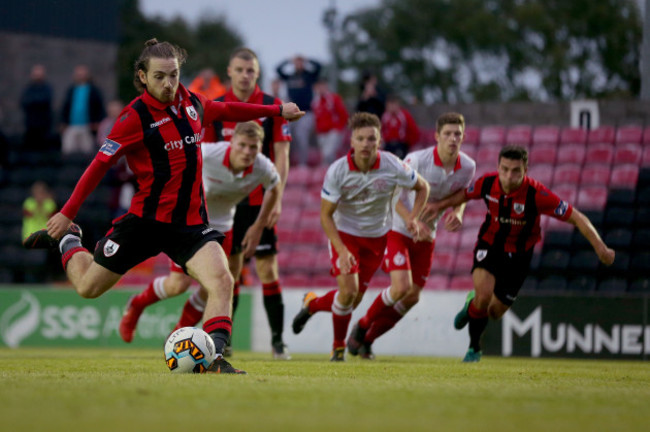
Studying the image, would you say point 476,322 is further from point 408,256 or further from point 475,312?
point 408,256

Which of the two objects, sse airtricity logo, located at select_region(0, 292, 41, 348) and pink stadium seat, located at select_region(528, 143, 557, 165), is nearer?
sse airtricity logo, located at select_region(0, 292, 41, 348)

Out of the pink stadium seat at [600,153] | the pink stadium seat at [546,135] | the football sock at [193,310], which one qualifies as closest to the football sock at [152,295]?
the football sock at [193,310]

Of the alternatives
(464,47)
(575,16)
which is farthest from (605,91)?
(464,47)

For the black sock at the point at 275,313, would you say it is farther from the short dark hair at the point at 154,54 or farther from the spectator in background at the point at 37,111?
the spectator in background at the point at 37,111

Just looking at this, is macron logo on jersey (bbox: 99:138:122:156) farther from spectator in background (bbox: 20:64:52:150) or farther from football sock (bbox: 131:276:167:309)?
spectator in background (bbox: 20:64:52:150)

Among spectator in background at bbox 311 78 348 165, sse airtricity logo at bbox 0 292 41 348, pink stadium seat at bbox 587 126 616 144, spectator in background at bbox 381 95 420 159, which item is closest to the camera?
sse airtricity logo at bbox 0 292 41 348

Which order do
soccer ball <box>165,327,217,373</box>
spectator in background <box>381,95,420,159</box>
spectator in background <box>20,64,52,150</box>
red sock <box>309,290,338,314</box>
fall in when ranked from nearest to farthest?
soccer ball <box>165,327,217,373</box>, red sock <box>309,290,338,314</box>, spectator in background <box>381,95,420,159</box>, spectator in background <box>20,64,52,150</box>

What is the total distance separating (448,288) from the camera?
1578 cm

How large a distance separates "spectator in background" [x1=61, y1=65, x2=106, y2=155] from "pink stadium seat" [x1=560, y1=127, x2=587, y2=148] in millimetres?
8213

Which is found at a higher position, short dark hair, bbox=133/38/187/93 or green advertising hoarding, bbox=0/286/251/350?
short dark hair, bbox=133/38/187/93

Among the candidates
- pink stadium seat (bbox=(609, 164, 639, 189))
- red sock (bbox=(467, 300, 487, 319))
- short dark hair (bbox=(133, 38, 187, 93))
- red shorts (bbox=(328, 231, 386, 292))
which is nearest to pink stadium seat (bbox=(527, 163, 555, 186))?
pink stadium seat (bbox=(609, 164, 639, 189))

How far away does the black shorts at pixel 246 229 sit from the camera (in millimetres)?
10469

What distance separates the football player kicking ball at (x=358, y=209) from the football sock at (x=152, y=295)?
159 centimetres

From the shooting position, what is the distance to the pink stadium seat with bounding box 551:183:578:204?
16.3 meters
